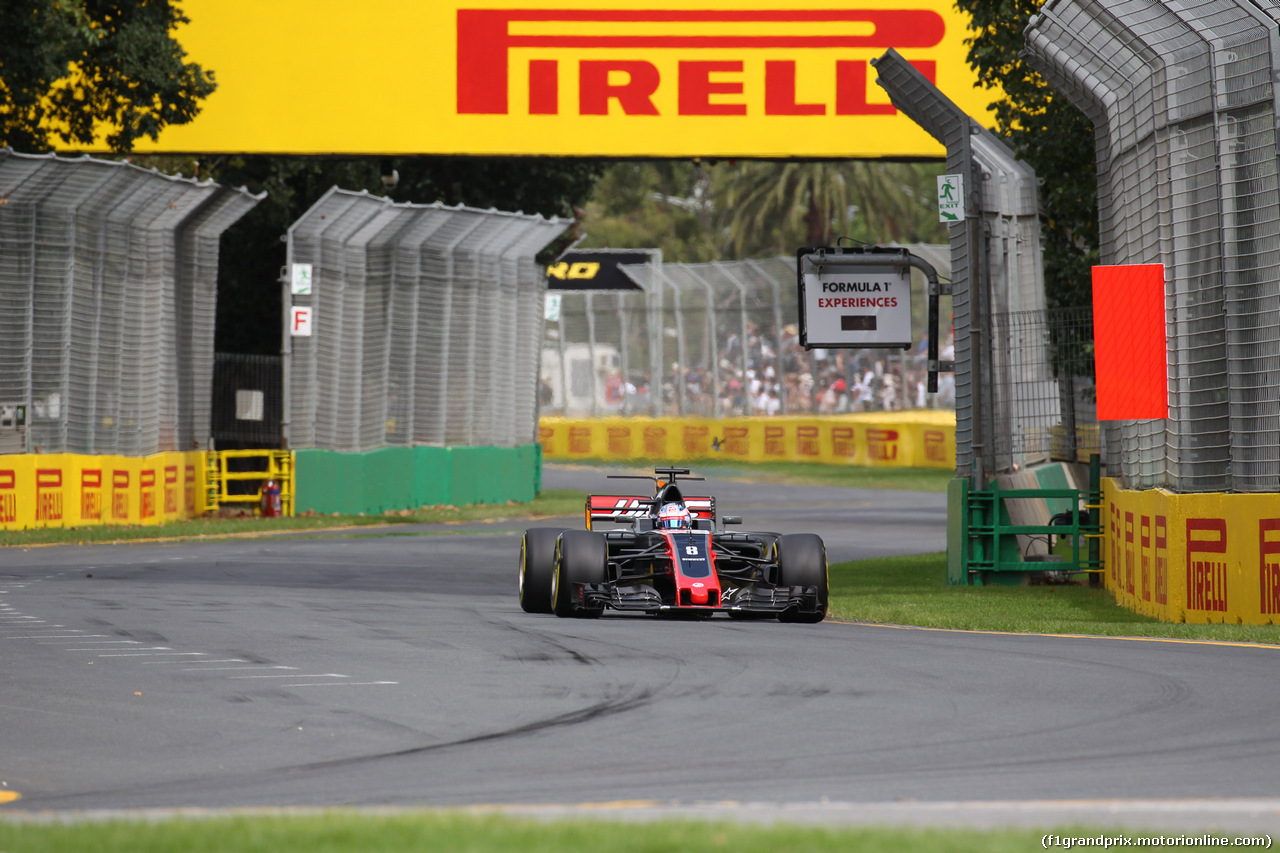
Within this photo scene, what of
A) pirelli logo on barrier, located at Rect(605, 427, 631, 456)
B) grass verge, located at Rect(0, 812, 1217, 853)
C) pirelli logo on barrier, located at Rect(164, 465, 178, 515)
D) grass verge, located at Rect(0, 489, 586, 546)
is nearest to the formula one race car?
grass verge, located at Rect(0, 812, 1217, 853)

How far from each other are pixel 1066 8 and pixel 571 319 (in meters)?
36.8

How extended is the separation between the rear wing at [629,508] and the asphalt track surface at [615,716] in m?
1.12

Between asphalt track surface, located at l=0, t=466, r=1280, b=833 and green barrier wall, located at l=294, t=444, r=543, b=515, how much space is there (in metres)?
13.0

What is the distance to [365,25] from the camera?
2845 centimetres

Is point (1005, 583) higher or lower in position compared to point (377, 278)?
lower

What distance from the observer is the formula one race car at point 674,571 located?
13875 millimetres

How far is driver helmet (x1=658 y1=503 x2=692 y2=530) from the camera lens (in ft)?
48.5

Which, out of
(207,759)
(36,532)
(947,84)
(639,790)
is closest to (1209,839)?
(639,790)

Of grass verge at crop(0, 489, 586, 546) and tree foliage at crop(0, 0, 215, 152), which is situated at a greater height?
tree foliage at crop(0, 0, 215, 152)

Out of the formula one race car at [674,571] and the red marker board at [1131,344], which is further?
the red marker board at [1131,344]

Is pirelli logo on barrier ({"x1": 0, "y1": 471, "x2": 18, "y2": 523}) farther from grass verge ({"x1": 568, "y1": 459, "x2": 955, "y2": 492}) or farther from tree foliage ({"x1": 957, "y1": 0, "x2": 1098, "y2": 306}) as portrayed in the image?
grass verge ({"x1": 568, "y1": 459, "x2": 955, "y2": 492})

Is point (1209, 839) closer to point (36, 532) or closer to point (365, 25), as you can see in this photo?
point (36, 532)

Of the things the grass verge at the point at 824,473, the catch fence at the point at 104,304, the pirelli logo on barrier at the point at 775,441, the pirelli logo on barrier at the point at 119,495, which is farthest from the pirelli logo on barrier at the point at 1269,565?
the pirelli logo on barrier at the point at 775,441

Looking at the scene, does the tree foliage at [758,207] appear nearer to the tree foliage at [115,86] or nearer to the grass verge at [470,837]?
the tree foliage at [115,86]
